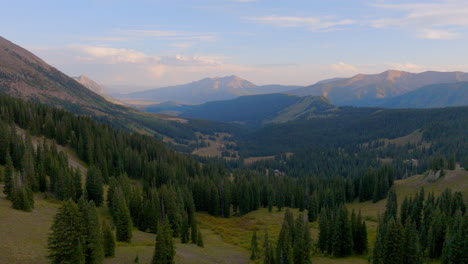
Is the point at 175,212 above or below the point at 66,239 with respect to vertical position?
below

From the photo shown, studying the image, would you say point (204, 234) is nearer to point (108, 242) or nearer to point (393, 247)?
point (108, 242)

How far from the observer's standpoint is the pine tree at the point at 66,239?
1587 inches

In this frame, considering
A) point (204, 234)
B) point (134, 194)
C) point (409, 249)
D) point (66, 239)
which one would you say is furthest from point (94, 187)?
point (409, 249)

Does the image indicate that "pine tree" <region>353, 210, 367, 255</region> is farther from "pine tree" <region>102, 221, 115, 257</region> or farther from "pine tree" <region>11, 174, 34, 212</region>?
"pine tree" <region>11, 174, 34, 212</region>

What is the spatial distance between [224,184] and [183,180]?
17934 mm

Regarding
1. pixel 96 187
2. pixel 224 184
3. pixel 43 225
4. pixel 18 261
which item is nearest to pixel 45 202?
pixel 96 187

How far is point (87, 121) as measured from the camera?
154m

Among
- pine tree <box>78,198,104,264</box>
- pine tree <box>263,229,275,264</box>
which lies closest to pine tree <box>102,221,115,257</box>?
pine tree <box>78,198,104,264</box>

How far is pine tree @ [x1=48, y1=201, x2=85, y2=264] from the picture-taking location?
1587 inches

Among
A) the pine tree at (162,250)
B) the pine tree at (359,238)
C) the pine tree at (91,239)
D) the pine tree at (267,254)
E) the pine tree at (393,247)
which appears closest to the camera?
the pine tree at (91,239)

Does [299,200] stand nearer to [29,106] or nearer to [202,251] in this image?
[202,251]

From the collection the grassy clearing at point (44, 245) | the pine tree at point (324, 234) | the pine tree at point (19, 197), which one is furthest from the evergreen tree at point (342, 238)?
the pine tree at point (19, 197)

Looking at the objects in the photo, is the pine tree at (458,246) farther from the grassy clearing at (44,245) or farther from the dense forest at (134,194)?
the grassy clearing at (44,245)

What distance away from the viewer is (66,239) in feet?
133
